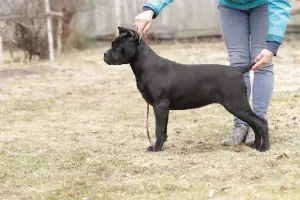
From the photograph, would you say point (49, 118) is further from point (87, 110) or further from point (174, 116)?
point (174, 116)

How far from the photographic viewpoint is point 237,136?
500 centimetres

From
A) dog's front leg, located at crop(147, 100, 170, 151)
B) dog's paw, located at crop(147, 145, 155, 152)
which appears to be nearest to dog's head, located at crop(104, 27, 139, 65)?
dog's front leg, located at crop(147, 100, 170, 151)

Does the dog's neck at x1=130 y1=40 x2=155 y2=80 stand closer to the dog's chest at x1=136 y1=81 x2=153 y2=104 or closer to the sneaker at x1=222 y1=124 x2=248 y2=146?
the dog's chest at x1=136 y1=81 x2=153 y2=104

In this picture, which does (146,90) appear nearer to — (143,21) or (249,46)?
(143,21)

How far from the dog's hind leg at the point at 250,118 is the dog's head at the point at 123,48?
0.82m

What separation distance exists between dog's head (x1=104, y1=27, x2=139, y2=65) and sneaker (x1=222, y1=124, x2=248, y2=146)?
1094 millimetres

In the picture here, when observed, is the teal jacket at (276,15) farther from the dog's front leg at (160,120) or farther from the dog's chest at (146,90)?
the dog's front leg at (160,120)

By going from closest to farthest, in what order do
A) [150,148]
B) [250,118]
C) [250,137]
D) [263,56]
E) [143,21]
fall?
[263,56]
[143,21]
[250,118]
[150,148]
[250,137]

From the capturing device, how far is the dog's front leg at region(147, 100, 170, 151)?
181 inches

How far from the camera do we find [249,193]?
3480 mm

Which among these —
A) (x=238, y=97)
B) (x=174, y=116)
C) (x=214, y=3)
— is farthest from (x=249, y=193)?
(x=214, y=3)

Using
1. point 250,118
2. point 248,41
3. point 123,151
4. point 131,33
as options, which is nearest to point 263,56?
point 250,118

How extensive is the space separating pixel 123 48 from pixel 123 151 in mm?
858

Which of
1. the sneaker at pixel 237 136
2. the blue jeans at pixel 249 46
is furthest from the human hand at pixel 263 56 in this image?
the sneaker at pixel 237 136
